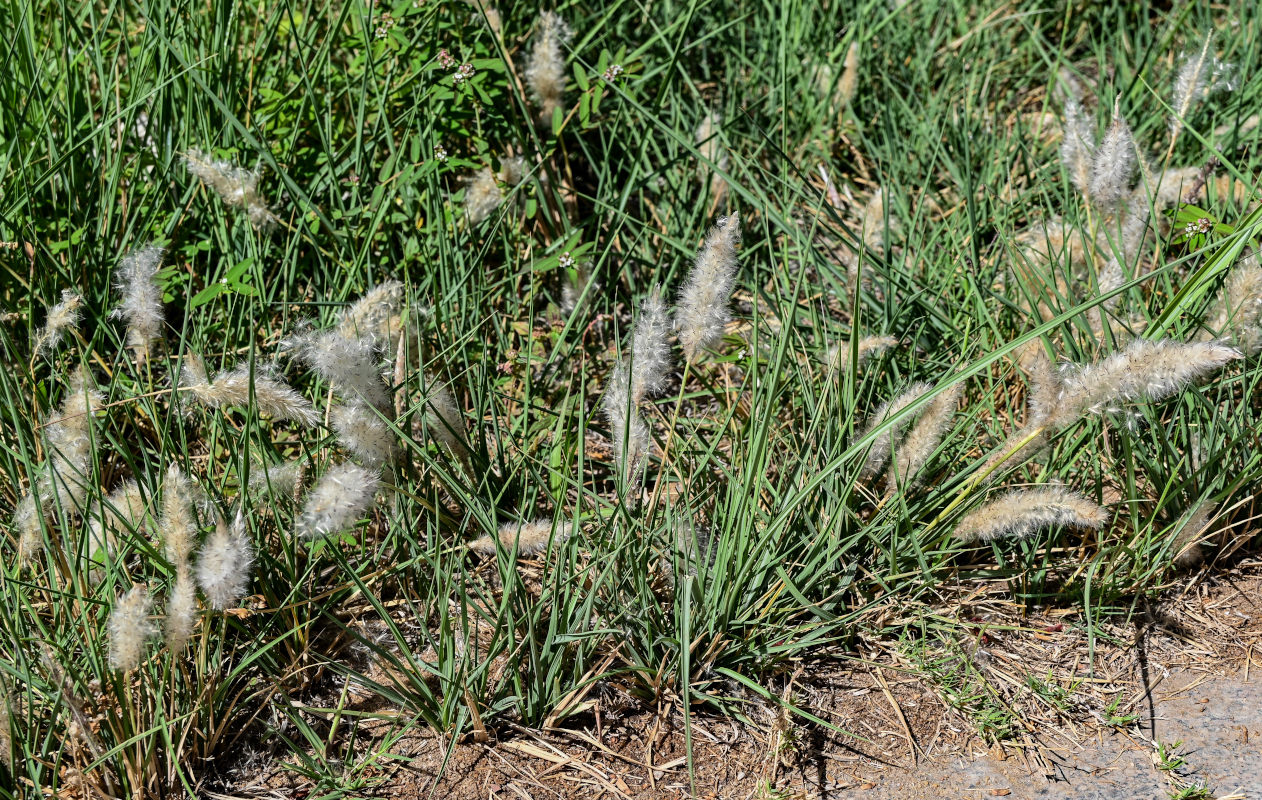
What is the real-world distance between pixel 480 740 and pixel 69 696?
0.71 m

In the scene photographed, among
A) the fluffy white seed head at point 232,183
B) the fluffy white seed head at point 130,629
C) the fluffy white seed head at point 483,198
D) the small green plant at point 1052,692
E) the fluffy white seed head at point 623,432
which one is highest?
the fluffy white seed head at point 232,183

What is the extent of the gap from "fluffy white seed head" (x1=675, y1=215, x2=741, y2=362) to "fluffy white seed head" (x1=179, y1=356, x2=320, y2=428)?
2.17ft

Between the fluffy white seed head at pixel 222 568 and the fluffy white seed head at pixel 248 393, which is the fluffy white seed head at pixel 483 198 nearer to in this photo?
the fluffy white seed head at pixel 248 393

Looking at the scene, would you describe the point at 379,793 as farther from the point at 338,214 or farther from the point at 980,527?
the point at 338,214

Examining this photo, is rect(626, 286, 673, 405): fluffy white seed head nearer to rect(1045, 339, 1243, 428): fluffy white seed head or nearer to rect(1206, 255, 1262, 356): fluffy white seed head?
rect(1045, 339, 1243, 428): fluffy white seed head

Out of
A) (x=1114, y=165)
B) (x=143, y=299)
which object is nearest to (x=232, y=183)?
(x=143, y=299)

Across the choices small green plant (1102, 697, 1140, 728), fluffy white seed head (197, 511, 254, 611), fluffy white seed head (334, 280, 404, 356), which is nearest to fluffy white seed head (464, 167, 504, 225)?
fluffy white seed head (334, 280, 404, 356)

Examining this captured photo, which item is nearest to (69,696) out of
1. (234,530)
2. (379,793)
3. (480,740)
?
(234,530)

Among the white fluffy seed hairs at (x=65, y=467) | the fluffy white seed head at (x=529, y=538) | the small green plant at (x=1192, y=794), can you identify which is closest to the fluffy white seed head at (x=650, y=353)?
the fluffy white seed head at (x=529, y=538)

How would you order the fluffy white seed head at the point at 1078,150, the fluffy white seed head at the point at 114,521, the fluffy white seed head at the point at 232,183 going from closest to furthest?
the fluffy white seed head at the point at 114,521 < the fluffy white seed head at the point at 232,183 < the fluffy white seed head at the point at 1078,150

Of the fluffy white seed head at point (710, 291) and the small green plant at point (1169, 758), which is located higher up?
the fluffy white seed head at point (710, 291)

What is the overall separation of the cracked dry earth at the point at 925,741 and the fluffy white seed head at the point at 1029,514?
0.28 m

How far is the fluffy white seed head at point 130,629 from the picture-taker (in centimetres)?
154

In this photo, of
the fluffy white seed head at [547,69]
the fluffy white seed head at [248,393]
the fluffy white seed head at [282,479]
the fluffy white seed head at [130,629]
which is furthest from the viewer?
the fluffy white seed head at [547,69]
